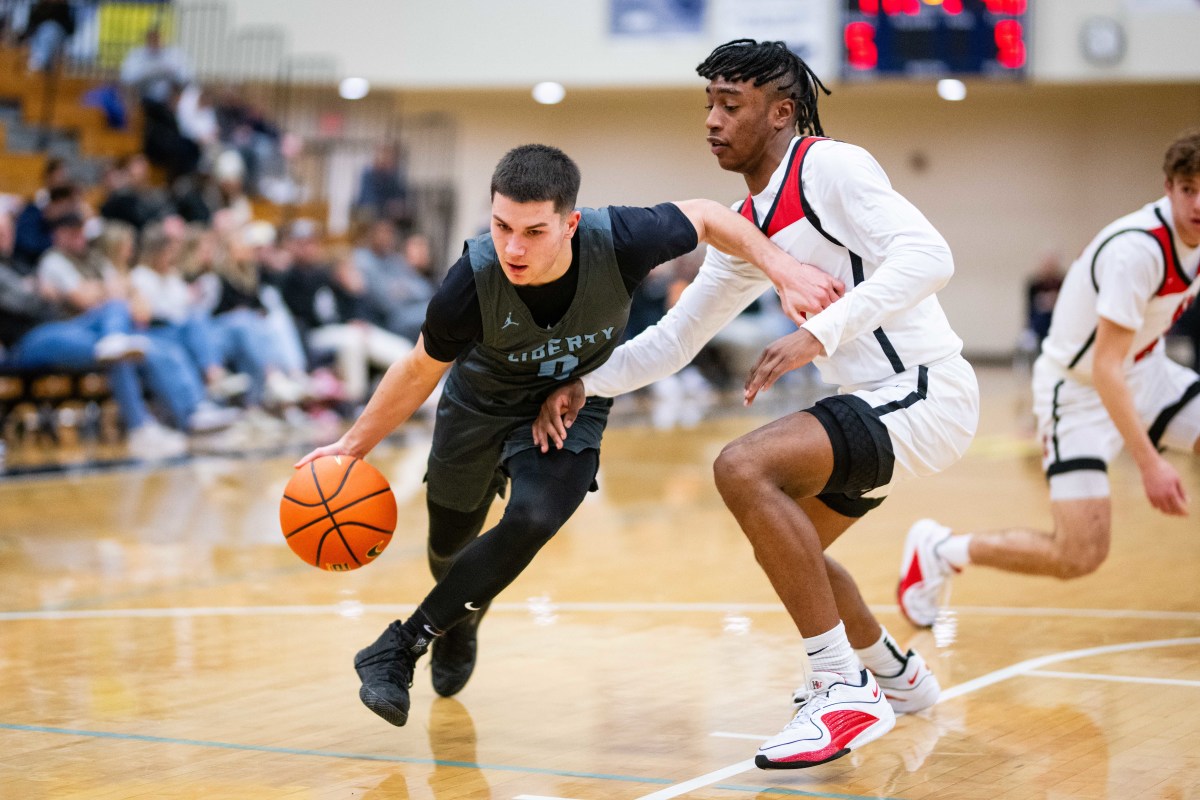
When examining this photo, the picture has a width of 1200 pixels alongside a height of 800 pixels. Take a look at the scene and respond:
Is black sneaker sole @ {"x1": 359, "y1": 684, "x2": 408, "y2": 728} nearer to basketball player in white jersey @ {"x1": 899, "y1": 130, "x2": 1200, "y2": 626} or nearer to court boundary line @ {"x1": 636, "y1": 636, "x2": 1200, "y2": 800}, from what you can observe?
court boundary line @ {"x1": 636, "y1": 636, "x2": 1200, "y2": 800}

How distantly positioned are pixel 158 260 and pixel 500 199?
29.6ft

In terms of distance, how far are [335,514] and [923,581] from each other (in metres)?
2.44

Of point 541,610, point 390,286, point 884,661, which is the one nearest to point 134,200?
point 390,286

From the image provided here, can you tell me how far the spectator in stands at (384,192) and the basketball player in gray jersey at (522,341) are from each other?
14.5 metres

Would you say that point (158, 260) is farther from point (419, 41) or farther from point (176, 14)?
point (419, 41)

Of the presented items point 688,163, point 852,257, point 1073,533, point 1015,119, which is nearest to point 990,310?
point 1015,119

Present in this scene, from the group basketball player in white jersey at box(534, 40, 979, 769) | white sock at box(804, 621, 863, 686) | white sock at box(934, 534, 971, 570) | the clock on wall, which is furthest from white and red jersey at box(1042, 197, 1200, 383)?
the clock on wall

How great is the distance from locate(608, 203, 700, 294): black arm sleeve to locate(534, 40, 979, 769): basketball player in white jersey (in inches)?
9.3

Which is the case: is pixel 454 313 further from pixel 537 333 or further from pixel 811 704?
pixel 811 704

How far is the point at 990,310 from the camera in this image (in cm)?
2470

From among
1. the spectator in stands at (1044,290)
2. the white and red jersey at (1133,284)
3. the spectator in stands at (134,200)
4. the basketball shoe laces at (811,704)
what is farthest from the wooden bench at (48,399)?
the spectator in stands at (1044,290)

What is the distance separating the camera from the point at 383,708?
389 cm

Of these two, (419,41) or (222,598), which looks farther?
(419,41)

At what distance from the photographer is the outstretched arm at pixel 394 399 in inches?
165
